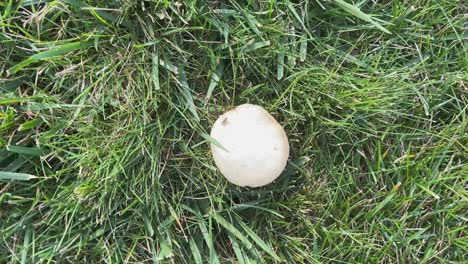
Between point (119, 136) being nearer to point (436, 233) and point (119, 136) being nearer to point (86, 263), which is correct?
point (86, 263)

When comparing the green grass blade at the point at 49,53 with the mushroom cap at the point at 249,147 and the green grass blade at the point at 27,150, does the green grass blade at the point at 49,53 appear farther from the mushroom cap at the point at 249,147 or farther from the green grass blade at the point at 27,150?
the mushroom cap at the point at 249,147

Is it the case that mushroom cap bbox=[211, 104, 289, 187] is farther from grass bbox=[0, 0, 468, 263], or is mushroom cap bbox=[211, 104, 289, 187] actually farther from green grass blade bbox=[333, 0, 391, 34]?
green grass blade bbox=[333, 0, 391, 34]

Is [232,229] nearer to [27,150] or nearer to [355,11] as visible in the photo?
[27,150]

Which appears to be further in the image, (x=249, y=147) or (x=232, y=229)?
(x=232, y=229)

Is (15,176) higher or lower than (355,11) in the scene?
lower

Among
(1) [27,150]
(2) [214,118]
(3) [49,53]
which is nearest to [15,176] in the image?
(1) [27,150]

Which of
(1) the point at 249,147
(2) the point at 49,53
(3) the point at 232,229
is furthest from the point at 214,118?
(2) the point at 49,53

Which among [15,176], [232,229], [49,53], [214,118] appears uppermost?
[49,53]

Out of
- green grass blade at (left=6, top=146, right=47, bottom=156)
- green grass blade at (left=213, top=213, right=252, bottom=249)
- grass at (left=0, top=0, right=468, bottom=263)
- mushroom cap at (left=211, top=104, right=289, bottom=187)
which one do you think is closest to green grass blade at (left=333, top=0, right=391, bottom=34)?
grass at (left=0, top=0, right=468, bottom=263)

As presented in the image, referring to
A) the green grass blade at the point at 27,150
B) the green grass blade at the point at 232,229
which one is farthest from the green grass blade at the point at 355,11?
the green grass blade at the point at 27,150
